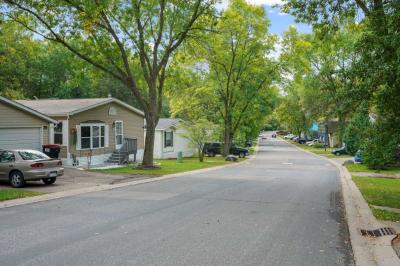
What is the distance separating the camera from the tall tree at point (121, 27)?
72.5ft

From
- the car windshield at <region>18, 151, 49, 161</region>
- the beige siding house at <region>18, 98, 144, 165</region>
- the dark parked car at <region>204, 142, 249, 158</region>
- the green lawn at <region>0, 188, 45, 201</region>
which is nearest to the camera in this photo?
the green lawn at <region>0, 188, 45, 201</region>

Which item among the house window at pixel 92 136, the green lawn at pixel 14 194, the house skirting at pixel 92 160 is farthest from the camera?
the house window at pixel 92 136

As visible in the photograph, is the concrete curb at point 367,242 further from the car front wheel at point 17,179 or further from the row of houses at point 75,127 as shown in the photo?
the row of houses at point 75,127

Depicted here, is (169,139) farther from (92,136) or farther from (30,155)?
(30,155)

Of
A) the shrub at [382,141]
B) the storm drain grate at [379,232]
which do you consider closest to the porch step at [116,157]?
the shrub at [382,141]

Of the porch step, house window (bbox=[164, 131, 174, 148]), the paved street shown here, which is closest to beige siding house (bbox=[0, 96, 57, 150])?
the porch step

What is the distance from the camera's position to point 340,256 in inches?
272

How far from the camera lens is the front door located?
30.6 m

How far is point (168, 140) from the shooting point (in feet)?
133

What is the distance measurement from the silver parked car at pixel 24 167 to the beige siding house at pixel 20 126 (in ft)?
14.3

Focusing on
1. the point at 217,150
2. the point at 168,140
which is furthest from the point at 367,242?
the point at 217,150

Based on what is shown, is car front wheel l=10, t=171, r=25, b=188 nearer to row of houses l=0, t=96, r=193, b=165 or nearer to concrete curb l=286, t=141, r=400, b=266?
row of houses l=0, t=96, r=193, b=165

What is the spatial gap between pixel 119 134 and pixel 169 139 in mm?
10118

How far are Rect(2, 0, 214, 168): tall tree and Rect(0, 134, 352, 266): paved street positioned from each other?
480 inches
